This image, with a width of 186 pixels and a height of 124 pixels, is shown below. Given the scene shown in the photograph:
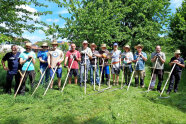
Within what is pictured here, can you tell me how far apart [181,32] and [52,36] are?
10732 millimetres

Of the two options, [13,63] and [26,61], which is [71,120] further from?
[13,63]

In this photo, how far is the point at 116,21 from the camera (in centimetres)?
1309

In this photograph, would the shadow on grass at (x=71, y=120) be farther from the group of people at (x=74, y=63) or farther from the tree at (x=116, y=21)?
the tree at (x=116, y=21)

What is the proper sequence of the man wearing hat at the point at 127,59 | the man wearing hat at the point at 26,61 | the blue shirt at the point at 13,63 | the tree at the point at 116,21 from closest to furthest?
the man wearing hat at the point at 26,61, the blue shirt at the point at 13,63, the man wearing hat at the point at 127,59, the tree at the point at 116,21

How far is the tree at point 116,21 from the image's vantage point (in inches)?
405

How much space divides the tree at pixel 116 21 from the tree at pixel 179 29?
2936 mm

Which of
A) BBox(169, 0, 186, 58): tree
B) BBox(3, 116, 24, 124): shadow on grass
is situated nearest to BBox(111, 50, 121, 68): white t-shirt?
BBox(3, 116, 24, 124): shadow on grass

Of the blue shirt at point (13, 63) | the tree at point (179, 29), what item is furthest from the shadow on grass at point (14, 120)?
the tree at point (179, 29)

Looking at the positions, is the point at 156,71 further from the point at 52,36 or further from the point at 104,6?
the point at 52,36

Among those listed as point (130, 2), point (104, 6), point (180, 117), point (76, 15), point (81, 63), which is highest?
point (130, 2)

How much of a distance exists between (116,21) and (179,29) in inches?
206

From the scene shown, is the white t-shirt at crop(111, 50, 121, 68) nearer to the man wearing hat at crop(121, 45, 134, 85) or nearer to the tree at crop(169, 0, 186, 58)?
the man wearing hat at crop(121, 45, 134, 85)

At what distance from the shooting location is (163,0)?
680 inches

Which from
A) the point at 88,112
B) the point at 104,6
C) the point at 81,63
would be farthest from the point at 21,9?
the point at 104,6
